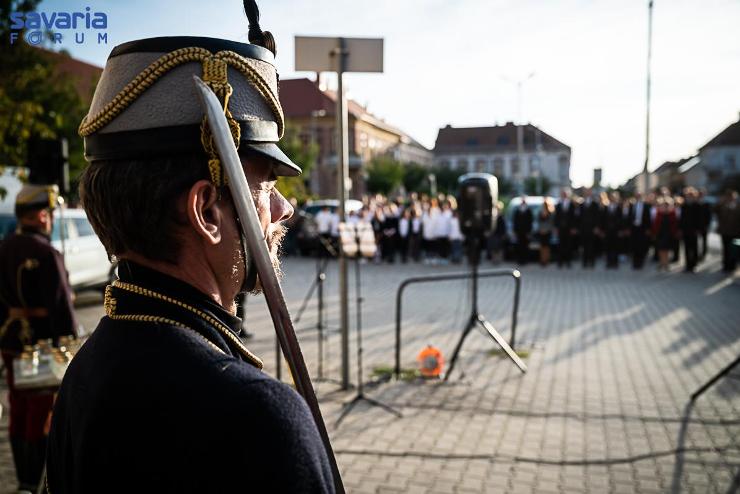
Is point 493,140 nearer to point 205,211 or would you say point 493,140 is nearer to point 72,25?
point 72,25

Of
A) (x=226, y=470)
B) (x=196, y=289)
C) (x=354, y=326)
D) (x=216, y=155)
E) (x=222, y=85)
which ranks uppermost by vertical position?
(x=222, y=85)

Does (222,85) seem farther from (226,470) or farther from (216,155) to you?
(226,470)

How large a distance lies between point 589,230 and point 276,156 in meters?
18.6

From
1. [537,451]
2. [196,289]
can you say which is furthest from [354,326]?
[196,289]

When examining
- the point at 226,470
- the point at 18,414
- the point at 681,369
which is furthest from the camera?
the point at 681,369

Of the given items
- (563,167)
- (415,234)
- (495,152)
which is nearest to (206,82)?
(415,234)

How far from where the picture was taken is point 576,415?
5.96 meters

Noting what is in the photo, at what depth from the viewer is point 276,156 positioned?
1243mm

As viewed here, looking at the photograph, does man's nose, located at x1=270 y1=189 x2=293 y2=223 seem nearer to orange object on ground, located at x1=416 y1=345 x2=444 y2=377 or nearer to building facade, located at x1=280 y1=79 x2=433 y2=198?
orange object on ground, located at x1=416 y1=345 x2=444 y2=377

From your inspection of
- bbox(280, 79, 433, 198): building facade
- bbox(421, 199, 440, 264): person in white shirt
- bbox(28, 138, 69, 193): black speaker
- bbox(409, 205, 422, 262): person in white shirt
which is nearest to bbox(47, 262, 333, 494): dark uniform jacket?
bbox(28, 138, 69, 193): black speaker

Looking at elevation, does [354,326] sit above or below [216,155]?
below

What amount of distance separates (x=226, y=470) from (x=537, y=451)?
180 inches

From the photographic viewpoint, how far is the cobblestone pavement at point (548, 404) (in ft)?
15.3

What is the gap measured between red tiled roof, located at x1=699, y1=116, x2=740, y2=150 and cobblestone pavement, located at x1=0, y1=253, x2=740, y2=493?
8749cm
